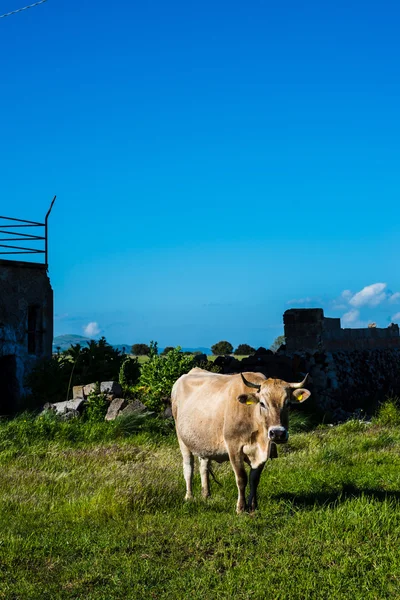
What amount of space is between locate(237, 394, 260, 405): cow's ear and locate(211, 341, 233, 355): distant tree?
3590 cm

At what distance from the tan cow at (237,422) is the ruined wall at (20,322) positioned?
487 inches

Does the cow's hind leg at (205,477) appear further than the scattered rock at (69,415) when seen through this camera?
No

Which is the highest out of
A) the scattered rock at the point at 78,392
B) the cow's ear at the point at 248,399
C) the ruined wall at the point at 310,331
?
the ruined wall at the point at 310,331

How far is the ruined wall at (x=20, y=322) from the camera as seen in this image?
20375 mm

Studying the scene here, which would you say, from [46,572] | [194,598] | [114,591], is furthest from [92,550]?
[194,598]

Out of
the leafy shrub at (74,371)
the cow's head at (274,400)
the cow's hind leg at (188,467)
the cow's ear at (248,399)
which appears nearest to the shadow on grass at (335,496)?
the cow's hind leg at (188,467)

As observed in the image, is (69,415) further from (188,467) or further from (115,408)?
(188,467)

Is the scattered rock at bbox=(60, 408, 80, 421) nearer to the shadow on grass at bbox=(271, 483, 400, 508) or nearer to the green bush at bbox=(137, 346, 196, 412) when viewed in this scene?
the green bush at bbox=(137, 346, 196, 412)

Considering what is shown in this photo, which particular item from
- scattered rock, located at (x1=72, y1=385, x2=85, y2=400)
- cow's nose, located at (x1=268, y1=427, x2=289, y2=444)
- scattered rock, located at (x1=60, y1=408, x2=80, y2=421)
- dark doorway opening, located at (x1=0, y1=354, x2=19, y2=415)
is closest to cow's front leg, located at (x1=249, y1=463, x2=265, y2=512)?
cow's nose, located at (x1=268, y1=427, x2=289, y2=444)

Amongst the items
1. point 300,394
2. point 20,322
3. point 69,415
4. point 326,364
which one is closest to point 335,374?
point 326,364

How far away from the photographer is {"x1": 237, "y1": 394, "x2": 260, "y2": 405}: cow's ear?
7.55 metres

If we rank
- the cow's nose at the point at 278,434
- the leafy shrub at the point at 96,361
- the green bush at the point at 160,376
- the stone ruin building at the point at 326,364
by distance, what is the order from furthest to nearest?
the leafy shrub at the point at 96,361 < the stone ruin building at the point at 326,364 < the green bush at the point at 160,376 < the cow's nose at the point at 278,434

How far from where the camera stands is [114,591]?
590 centimetres

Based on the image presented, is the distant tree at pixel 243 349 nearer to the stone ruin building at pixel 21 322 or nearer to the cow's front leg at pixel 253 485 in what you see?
the stone ruin building at pixel 21 322
